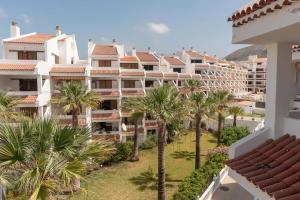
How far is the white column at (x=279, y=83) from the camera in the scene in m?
6.95

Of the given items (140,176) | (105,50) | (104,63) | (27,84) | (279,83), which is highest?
(105,50)

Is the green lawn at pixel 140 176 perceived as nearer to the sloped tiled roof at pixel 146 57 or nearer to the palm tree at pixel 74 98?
the palm tree at pixel 74 98

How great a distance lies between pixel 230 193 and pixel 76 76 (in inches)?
981

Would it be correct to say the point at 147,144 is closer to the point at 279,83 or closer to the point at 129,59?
the point at 129,59

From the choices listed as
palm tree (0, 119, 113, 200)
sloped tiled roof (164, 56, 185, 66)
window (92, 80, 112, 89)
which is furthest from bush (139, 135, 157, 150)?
palm tree (0, 119, 113, 200)

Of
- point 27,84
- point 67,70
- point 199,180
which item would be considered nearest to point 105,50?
point 67,70

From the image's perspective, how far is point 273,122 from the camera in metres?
7.09

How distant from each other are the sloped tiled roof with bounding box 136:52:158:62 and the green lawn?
21421 mm

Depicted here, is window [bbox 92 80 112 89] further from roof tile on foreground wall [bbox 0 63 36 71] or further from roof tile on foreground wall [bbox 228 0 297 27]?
roof tile on foreground wall [bbox 228 0 297 27]

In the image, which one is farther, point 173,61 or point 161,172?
point 173,61

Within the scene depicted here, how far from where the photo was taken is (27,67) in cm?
3070

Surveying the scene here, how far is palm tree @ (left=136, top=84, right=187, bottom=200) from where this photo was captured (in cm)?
1958

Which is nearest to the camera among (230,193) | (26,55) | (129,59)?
(230,193)

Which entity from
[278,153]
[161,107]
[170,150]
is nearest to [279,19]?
[278,153]
